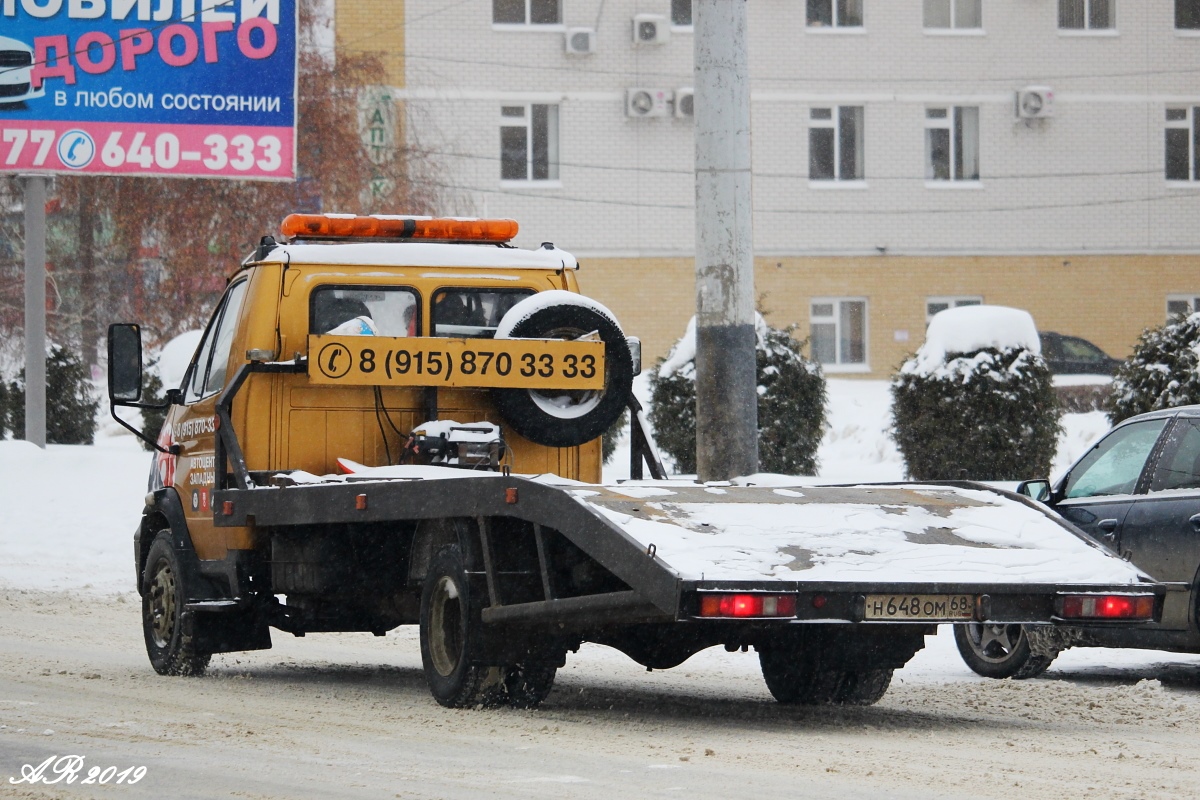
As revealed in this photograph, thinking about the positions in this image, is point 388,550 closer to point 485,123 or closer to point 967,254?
point 485,123

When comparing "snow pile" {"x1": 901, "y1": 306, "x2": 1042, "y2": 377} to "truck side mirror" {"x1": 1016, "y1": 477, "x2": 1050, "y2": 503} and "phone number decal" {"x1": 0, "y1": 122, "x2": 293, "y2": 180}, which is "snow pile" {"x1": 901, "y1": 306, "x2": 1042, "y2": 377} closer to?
"phone number decal" {"x1": 0, "y1": 122, "x2": 293, "y2": 180}

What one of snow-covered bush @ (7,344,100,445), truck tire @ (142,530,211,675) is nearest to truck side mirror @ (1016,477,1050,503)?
truck tire @ (142,530,211,675)

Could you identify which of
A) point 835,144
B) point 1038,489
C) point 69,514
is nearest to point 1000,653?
point 1038,489

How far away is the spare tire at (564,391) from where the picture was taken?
32.2 feet

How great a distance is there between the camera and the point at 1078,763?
7.05 metres

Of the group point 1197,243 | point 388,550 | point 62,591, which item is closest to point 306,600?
point 388,550

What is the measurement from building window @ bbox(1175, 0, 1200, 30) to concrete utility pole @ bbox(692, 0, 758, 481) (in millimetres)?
29654

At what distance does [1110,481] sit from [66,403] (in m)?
17.6

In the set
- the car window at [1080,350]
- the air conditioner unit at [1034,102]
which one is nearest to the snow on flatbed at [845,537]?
the car window at [1080,350]

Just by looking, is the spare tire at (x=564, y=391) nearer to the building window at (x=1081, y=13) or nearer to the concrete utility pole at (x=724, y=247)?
the concrete utility pole at (x=724, y=247)

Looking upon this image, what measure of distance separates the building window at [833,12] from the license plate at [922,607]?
3261 cm

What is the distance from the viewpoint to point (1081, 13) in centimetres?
3944

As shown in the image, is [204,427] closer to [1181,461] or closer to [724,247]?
[724,247]

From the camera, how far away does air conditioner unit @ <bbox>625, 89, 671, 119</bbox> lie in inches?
1474
